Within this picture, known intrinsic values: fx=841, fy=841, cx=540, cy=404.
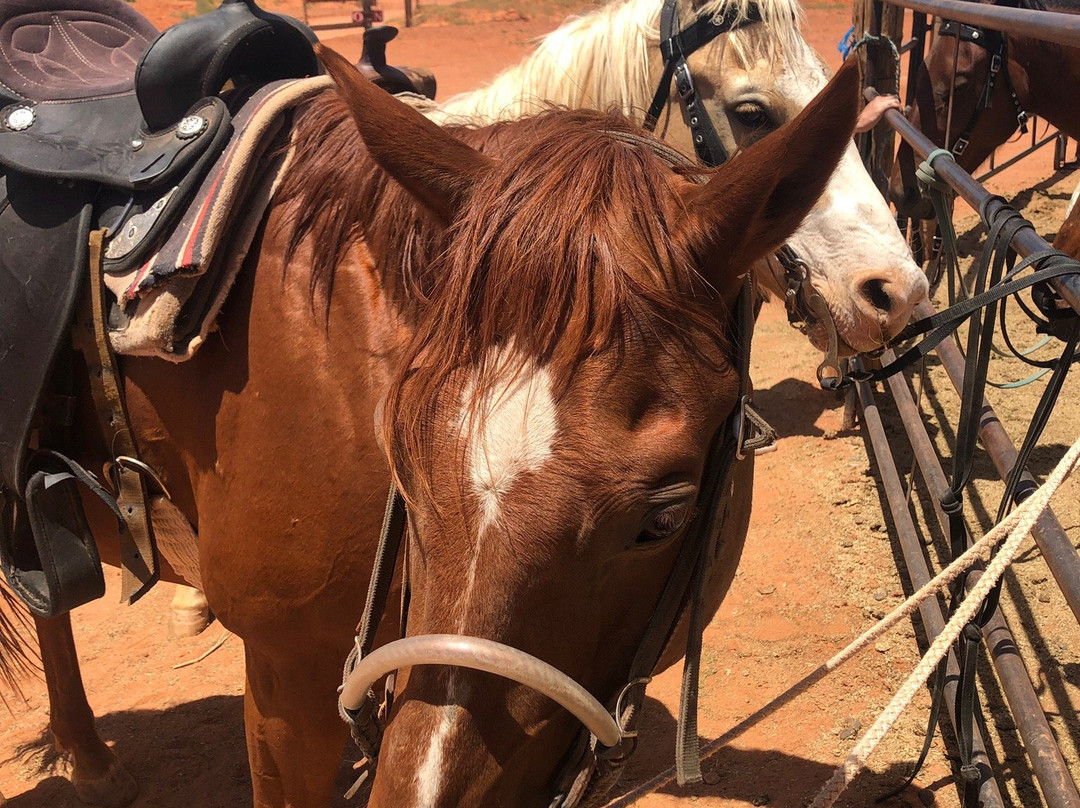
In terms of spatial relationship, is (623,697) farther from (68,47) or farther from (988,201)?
(68,47)

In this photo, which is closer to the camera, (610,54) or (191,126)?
(191,126)

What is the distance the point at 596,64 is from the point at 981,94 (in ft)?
9.68

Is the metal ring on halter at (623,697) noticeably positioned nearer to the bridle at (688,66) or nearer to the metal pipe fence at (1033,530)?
the metal pipe fence at (1033,530)

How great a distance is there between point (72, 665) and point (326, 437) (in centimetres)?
219

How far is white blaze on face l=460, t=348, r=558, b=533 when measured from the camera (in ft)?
3.47

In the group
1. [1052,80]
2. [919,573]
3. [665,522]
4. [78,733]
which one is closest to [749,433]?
[665,522]

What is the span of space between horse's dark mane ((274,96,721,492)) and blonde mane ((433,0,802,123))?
178 cm

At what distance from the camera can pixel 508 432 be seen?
1.07 meters

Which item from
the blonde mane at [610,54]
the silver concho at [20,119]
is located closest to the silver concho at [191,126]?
the silver concho at [20,119]

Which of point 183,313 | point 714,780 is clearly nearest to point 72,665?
point 183,313

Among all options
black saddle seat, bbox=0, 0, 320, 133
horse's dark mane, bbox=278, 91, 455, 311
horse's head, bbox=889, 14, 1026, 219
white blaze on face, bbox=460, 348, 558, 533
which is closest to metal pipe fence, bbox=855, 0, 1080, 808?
white blaze on face, bbox=460, 348, 558, 533

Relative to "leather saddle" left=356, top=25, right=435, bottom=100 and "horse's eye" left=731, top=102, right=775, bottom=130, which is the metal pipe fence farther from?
"leather saddle" left=356, top=25, right=435, bottom=100

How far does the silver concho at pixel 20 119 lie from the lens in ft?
6.48

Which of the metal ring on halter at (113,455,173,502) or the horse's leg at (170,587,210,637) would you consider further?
the horse's leg at (170,587,210,637)
